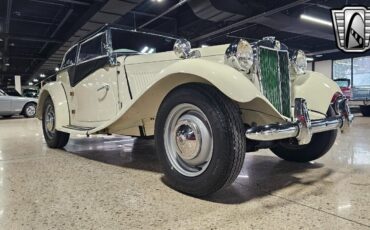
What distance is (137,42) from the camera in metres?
3.69

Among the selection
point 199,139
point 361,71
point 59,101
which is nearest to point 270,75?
point 199,139

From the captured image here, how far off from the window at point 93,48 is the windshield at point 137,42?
0.13 meters

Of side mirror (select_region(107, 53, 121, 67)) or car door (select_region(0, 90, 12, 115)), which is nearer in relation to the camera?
side mirror (select_region(107, 53, 121, 67))

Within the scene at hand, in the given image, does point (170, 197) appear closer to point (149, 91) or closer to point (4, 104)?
point (149, 91)

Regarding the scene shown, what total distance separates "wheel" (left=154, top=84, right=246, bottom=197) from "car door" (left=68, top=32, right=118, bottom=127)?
1.18 metres

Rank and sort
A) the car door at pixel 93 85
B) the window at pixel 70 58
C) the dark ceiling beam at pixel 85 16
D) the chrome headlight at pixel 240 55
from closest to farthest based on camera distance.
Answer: the chrome headlight at pixel 240 55
the car door at pixel 93 85
the window at pixel 70 58
the dark ceiling beam at pixel 85 16

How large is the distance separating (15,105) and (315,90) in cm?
1205

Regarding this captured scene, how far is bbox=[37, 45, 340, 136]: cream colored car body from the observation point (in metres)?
1.98

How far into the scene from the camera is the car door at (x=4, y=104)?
11.5 m

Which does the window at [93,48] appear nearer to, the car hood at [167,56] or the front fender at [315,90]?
the car hood at [167,56]

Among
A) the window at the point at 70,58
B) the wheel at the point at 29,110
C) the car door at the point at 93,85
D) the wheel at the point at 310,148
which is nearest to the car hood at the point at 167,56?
the car door at the point at 93,85

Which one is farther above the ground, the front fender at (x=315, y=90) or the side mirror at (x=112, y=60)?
the side mirror at (x=112, y=60)

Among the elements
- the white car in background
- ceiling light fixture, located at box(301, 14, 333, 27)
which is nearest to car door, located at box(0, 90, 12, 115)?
the white car in background

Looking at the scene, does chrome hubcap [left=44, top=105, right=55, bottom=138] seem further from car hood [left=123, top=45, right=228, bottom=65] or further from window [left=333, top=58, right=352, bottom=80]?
window [left=333, top=58, right=352, bottom=80]
